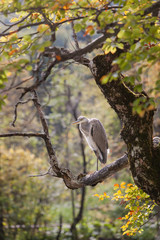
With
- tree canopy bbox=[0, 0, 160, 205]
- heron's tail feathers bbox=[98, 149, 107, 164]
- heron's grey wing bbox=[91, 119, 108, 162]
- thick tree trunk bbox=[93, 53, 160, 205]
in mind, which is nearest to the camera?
tree canopy bbox=[0, 0, 160, 205]

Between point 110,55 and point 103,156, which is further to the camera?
point 103,156

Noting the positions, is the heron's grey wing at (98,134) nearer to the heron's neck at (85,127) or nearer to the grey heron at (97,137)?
the grey heron at (97,137)

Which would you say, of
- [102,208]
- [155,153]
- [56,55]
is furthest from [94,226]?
[56,55]

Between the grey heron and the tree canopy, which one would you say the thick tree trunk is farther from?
the grey heron

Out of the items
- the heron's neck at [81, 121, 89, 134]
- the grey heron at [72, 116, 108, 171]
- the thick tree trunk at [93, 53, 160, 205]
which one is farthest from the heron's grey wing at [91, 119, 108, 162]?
the thick tree trunk at [93, 53, 160, 205]

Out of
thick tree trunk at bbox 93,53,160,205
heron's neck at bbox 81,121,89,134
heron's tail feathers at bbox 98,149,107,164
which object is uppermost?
thick tree trunk at bbox 93,53,160,205

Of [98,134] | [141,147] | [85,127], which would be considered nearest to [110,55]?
[141,147]

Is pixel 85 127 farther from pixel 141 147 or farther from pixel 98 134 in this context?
pixel 141 147

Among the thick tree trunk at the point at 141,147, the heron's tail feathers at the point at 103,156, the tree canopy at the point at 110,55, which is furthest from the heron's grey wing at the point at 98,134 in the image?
the thick tree trunk at the point at 141,147

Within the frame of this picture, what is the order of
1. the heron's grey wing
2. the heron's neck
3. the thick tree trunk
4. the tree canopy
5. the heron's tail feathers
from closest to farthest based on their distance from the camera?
1. the tree canopy
2. the thick tree trunk
3. the heron's grey wing
4. the heron's tail feathers
5. the heron's neck

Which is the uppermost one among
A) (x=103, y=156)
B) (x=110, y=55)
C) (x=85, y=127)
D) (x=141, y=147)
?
(x=110, y=55)

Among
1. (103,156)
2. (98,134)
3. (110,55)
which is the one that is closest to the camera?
(110,55)

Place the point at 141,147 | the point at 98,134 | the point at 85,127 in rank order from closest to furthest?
the point at 141,147 → the point at 98,134 → the point at 85,127

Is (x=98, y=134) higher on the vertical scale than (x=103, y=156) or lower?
higher
